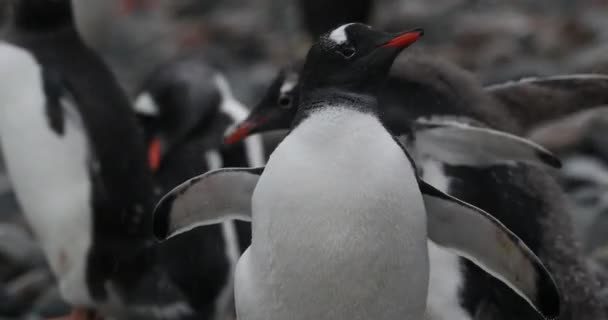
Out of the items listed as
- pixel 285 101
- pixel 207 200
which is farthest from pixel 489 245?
pixel 285 101

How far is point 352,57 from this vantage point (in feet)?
7.73

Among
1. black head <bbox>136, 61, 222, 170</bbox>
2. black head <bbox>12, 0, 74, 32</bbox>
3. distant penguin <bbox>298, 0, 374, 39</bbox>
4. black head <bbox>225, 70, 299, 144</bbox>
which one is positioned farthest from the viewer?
distant penguin <bbox>298, 0, 374, 39</bbox>

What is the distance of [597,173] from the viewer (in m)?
5.46

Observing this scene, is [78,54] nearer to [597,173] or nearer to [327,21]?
[597,173]

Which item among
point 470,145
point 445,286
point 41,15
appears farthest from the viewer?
point 41,15

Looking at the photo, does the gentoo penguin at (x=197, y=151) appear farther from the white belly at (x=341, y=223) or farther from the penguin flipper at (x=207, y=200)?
the white belly at (x=341, y=223)

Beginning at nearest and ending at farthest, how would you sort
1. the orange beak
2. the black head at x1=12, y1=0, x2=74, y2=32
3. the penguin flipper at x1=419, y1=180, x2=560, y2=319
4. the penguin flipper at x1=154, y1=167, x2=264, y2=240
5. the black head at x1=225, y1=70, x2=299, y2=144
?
the penguin flipper at x1=419, y1=180, x2=560, y2=319 → the penguin flipper at x1=154, y1=167, x2=264, y2=240 → the black head at x1=225, y1=70, x2=299, y2=144 → the black head at x1=12, y1=0, x2=74, y2=32 → the orange beak

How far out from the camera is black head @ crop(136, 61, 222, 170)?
425cm

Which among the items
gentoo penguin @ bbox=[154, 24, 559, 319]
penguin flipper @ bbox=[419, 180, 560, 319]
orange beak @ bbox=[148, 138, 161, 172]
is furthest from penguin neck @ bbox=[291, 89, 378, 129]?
orange beak @ bbox=[148, 138, 161, 172]

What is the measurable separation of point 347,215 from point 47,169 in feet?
6.25

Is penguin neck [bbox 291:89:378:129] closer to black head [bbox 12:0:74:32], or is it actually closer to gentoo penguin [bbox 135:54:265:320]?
gentoo penguin [bbox 135:54:265:320]

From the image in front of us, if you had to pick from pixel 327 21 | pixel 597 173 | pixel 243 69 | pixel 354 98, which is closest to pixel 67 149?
pixel 354 98

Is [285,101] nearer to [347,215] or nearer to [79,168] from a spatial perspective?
[347,215]

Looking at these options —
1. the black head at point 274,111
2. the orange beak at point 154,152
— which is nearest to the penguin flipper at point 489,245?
the black head at point 274,111
